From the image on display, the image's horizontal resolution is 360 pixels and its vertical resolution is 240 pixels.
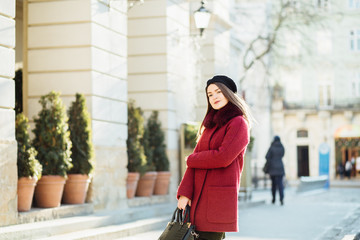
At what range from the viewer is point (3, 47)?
968 cm

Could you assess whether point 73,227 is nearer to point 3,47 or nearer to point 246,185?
point 3,47

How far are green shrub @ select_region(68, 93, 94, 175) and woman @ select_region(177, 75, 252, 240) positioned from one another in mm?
6504

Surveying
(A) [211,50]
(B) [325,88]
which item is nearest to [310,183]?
(A) [211,50]

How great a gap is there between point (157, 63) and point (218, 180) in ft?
36.3

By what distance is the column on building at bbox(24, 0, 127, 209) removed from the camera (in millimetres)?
12445

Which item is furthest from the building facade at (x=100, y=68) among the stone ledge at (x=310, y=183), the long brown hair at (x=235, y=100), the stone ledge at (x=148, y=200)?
the stone ledge at (x=310, y=183)

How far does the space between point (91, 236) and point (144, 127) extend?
5925mm

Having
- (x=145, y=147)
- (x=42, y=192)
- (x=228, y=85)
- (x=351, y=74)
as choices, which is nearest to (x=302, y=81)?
(x=351, y=74)

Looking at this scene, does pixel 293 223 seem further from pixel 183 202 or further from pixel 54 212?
pixel 183 202

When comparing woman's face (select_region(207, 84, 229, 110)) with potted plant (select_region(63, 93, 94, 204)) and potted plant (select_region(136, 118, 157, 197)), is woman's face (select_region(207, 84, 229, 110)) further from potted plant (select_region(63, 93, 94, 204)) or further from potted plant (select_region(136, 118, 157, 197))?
potted plant (select_region(136, 118, 157, 197))

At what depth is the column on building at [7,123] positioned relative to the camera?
950cm

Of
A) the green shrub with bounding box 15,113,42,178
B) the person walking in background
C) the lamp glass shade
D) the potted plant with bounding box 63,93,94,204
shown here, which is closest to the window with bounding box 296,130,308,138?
the person walking in background

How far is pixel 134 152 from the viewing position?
14062 millimetres

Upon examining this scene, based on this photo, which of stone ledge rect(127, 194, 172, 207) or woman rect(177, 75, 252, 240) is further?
stone ledge rect(127, 194, 172, 207)
